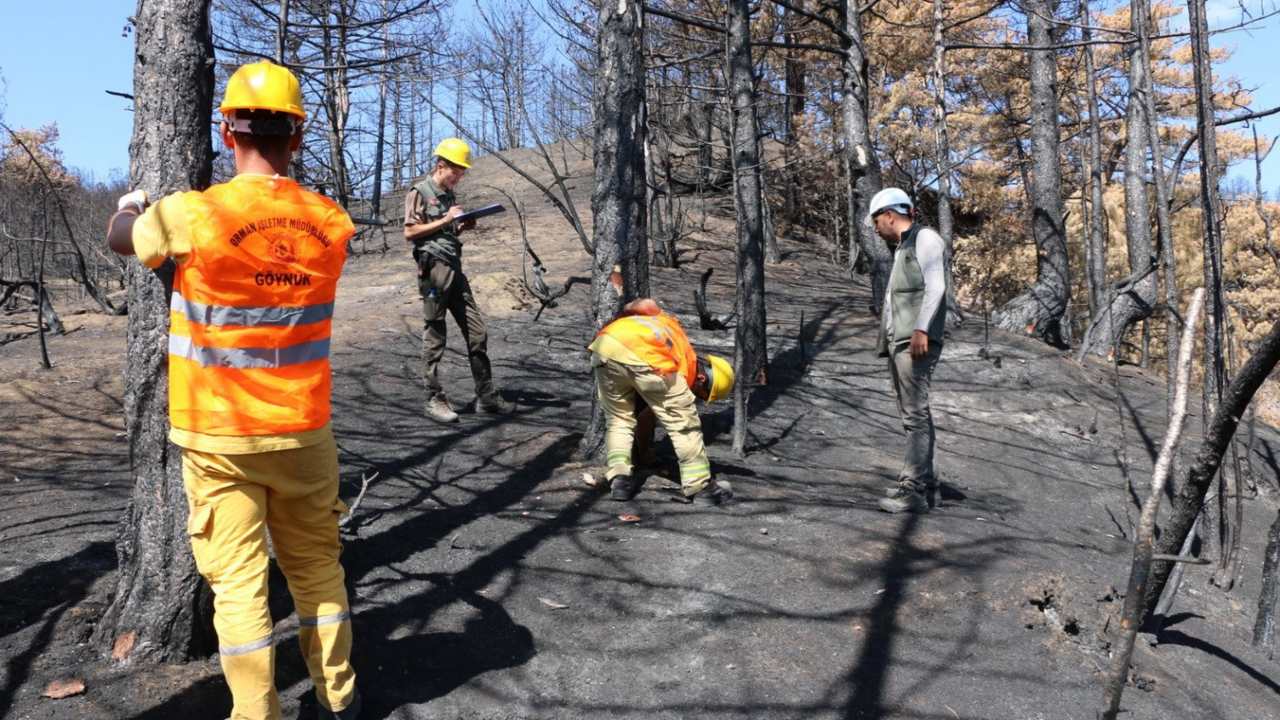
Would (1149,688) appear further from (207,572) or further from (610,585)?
(207,572)

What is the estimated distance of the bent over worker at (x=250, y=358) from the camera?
281cm

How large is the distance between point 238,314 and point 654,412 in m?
3.17

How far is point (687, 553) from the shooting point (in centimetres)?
479

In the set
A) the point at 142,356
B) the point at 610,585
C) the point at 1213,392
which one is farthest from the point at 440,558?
the point at 1213,392

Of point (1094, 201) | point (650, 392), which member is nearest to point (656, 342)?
point (650, 392)

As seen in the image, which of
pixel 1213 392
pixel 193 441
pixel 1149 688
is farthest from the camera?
pixel 1213 392

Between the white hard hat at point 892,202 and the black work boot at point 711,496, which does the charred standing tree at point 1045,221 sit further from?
the black work boot at point 711,496

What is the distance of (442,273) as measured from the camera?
6.95 metres

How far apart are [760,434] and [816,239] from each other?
48.7 feet

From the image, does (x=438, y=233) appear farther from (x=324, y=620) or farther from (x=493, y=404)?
(x=324, y=620)

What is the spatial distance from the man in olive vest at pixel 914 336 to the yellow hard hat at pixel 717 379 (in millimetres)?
1053

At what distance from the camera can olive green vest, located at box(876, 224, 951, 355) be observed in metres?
5.75

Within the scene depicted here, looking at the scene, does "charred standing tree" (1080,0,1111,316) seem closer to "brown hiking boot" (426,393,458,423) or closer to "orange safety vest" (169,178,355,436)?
"brown hiking boot" (426,393,458,423)

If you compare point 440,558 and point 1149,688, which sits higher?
point 440,558
